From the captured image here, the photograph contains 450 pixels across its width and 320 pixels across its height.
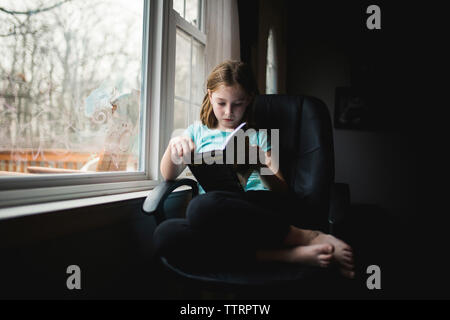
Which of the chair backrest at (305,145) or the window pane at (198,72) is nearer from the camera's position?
the chair backrest at (305,145)

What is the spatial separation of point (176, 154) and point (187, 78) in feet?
2.85

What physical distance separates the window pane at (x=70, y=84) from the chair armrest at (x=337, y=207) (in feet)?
3.03

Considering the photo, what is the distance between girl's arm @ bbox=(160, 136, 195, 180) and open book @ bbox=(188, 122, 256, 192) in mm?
91

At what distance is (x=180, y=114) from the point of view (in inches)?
68.4

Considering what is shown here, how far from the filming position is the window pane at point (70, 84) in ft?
3.17

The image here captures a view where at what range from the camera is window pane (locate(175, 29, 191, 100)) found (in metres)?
1.70

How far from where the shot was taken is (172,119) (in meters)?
1.61

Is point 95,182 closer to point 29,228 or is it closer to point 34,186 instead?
point 34,186

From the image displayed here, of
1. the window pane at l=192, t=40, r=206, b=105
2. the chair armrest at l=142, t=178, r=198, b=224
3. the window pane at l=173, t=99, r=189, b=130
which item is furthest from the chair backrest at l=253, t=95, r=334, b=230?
the window pane at l=192, t=40, r=206, b=105

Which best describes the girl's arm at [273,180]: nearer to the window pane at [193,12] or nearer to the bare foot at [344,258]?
the bare foot at [344,258]

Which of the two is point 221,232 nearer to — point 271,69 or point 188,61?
point 188,61

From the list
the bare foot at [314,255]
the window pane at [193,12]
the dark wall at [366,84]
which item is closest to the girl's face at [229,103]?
the bare foot at [314,255]

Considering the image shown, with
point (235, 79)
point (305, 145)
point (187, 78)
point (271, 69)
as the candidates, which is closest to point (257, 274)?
point (305, 145)

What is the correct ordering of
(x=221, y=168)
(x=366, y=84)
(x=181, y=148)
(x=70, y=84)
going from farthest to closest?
1. (x=366, y=84)
2. (x=70, y=84)
3. (x=181, y=148)
4. (x=221, y=168)
